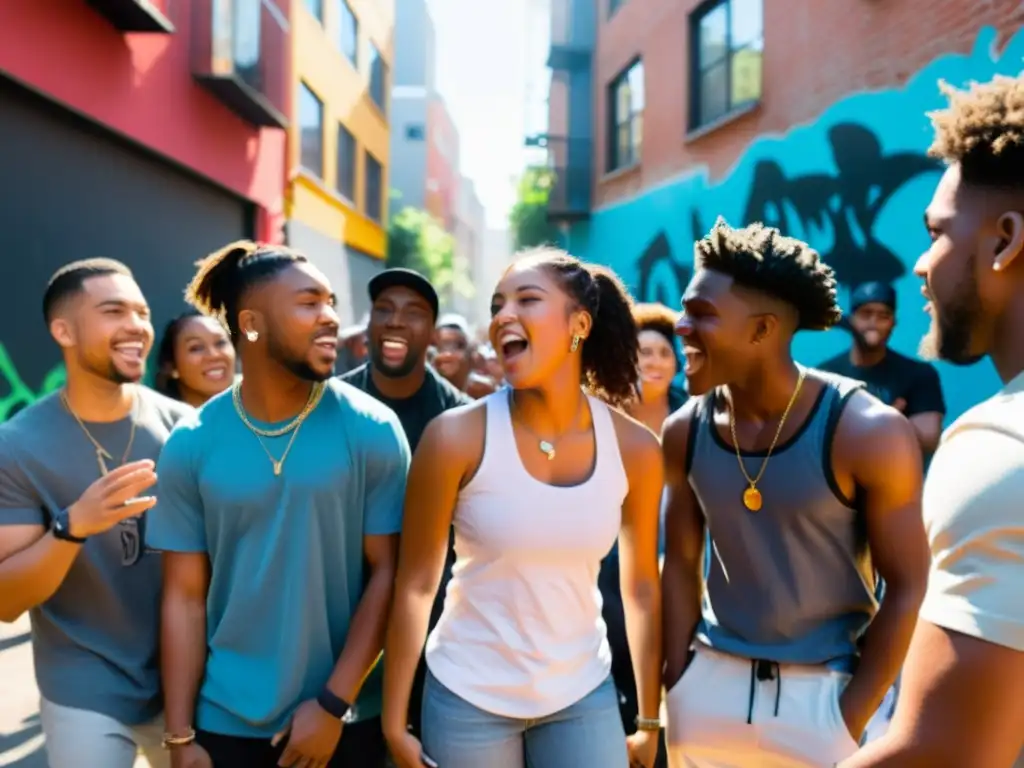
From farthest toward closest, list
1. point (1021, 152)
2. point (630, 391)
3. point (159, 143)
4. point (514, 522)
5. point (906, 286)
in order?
point (159, 143), point (906, 286), point (630, 391), point (514, 522), point (1021, 152)

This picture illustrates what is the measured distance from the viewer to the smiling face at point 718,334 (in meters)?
2.30

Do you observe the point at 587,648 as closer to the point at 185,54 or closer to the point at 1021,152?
the point at 1021,152

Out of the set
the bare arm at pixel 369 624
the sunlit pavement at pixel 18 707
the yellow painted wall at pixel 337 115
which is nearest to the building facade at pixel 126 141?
the sunlit pavement at pixel 18 707

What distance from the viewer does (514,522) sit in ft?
7.20

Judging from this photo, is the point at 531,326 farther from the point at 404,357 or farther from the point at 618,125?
the point at 618,125

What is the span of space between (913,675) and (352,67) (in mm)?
19093

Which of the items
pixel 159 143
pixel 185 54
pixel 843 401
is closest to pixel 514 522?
pixel 843 401

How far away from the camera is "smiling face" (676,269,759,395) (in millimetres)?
2305

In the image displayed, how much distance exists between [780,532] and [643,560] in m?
0.42

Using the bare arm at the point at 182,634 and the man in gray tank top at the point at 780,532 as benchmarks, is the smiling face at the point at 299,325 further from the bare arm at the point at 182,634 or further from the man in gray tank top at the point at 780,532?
the man in gray tank top at the point at 780,532

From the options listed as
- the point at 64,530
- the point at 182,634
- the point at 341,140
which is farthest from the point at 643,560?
the point at 341,140

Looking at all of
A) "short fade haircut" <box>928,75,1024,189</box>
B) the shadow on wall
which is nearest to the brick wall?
the shadow on wall

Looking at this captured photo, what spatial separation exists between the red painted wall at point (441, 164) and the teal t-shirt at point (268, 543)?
134ft

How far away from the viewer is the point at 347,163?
18.7 metres
